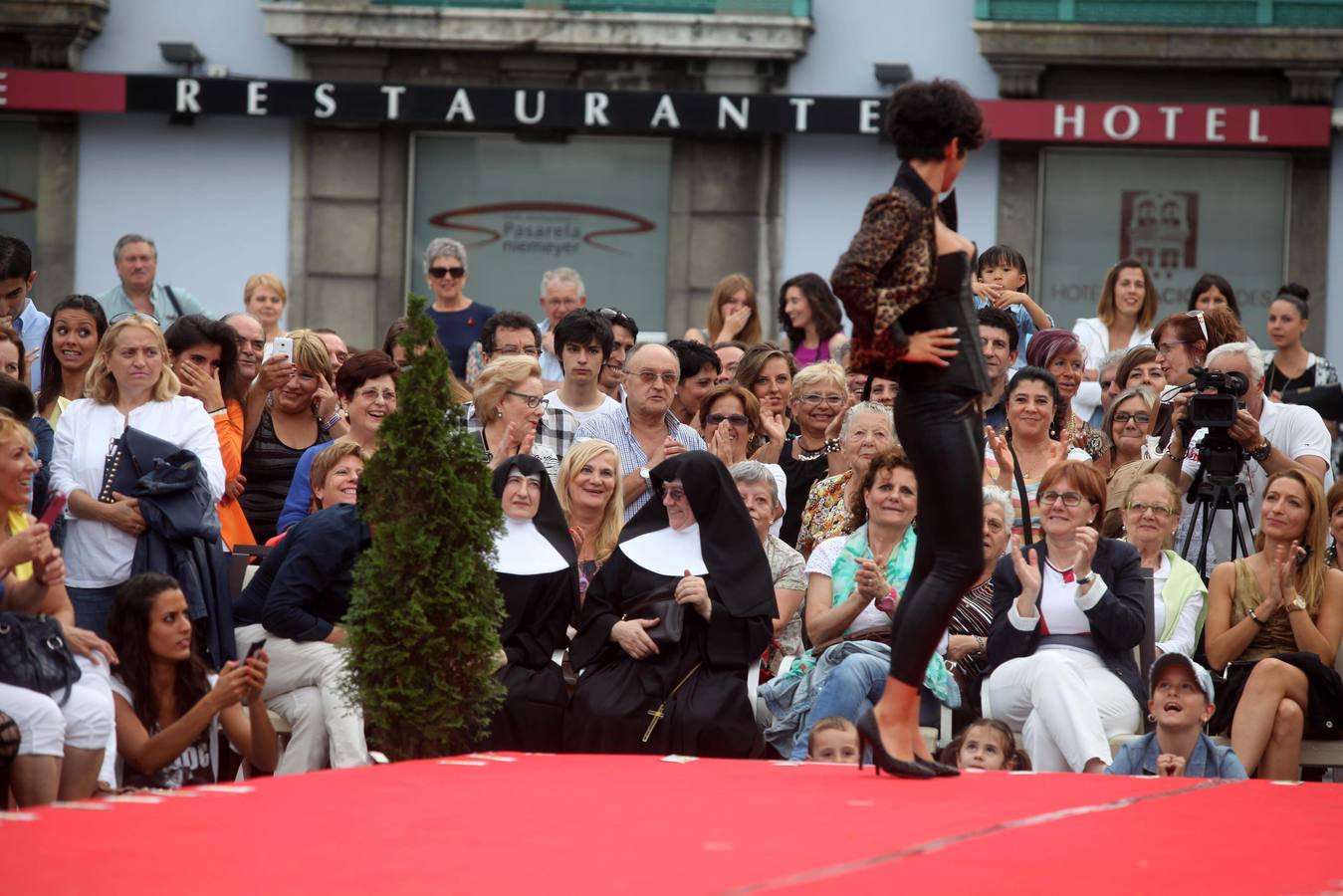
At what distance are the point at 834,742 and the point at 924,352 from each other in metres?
2.34

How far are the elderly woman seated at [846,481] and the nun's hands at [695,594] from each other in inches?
44.3

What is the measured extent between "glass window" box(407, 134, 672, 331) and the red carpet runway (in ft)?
38.2

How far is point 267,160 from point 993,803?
1328 cm

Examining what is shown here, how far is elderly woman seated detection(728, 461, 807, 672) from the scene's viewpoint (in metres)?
8.88

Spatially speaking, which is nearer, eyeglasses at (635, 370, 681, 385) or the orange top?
the orange top

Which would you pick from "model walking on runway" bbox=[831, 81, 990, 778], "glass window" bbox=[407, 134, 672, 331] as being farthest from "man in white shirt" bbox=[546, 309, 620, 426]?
"glass window" bbox=[407, 134, 672, 331]

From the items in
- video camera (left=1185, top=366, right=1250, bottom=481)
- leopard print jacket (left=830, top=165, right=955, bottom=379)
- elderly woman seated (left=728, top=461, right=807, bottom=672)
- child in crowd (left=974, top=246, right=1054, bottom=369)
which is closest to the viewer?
leopard print jacket (left=830, top=165, right=955, bottom=379)

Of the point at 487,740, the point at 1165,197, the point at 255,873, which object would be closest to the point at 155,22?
the point at 1165,197

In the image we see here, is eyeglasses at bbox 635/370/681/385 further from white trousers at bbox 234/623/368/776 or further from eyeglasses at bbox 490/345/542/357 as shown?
white trousers at bbox 234/623/368/776

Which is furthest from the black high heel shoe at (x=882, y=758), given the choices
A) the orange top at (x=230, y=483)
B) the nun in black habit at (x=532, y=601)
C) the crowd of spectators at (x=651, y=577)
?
the orange top at (x=230, y=483)

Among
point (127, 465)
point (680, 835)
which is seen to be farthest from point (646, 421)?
point (680, 835)

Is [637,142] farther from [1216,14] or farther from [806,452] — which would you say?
[806,452]

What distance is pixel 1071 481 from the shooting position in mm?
8602

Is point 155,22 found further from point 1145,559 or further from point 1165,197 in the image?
point 1145,559
